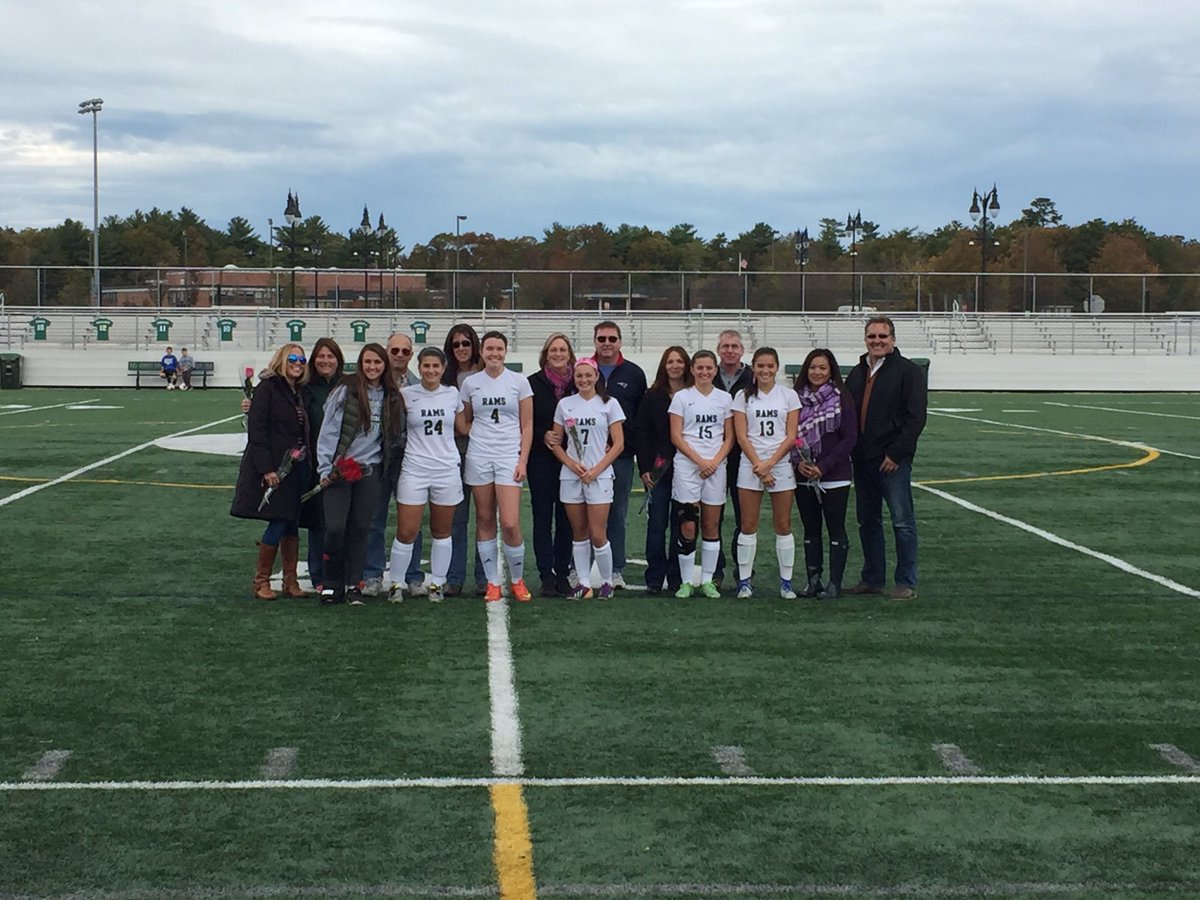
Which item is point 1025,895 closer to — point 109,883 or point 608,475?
point 109,883

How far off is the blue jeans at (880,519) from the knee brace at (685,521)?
1.13 meters

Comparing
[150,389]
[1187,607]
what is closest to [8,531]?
[1187,607]

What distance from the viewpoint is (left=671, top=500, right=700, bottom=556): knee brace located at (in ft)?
31.2

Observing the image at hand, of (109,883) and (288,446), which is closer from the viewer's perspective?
(109,883)

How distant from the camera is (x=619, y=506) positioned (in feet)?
32.3

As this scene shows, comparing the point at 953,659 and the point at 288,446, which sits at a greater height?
the point at 288,446

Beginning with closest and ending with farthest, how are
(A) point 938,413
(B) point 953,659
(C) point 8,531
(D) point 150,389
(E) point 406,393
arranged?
(B) point 953,659, (E) point 406,393, (C) point 8,531, (A) point 938,413, (D) point 150,389

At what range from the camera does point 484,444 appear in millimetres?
9328

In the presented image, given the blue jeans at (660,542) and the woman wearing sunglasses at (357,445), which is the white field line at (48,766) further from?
the blue jeans at (660,542)

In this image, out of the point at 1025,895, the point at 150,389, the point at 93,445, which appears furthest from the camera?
the point at 150,389

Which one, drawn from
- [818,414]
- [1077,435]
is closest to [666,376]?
[818,414]

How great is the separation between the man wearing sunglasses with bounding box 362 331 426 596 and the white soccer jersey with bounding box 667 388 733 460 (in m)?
1.76

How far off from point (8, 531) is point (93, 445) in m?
8.18

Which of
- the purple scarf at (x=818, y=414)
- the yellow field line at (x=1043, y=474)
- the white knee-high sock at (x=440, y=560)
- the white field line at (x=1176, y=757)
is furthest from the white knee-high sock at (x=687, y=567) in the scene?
the yellow field line at (x=1043, y=474)
